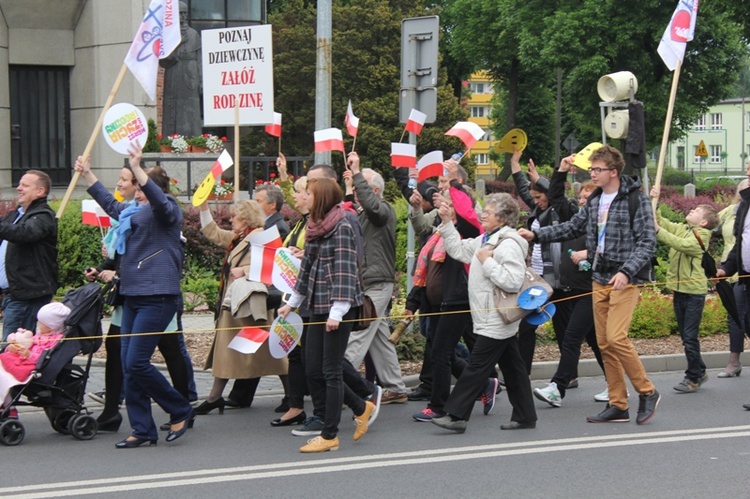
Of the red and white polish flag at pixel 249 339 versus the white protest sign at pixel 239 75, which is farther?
the white protest sign at pixel 239 75

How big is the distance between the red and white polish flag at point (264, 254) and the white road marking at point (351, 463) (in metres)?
1.67

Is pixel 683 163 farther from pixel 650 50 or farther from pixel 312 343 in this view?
pixel 312 343

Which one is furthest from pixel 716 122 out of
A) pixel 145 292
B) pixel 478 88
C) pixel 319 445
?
pixel 145 292

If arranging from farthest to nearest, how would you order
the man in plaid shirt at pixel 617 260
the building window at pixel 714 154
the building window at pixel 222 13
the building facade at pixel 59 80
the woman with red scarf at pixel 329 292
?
the building window at pixel 714 154, the building window at pixel 222 13, the building facade at pixel 59 80, the man in plaid shirt at pixel 617 260, the woman with red scarf at pixel 329 292

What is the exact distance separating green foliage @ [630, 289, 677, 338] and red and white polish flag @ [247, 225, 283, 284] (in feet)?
17.2

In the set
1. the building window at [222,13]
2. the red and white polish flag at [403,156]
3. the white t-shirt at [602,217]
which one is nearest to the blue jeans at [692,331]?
the white t-shirt at [602,217]

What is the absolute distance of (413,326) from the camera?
36.7ft

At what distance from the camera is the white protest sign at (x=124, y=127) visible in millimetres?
8039

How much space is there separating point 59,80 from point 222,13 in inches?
200

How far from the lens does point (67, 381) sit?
7840 millimetres

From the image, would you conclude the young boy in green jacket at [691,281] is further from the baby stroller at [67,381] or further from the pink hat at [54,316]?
the pink hat at [54,316]

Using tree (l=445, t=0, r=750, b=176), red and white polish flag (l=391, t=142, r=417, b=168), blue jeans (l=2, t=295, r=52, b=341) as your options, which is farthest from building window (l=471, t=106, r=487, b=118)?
blue jeans (l=2, t=295, r=52, b=341)

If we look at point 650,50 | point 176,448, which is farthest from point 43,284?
point 650,50

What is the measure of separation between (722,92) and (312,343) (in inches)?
1486
